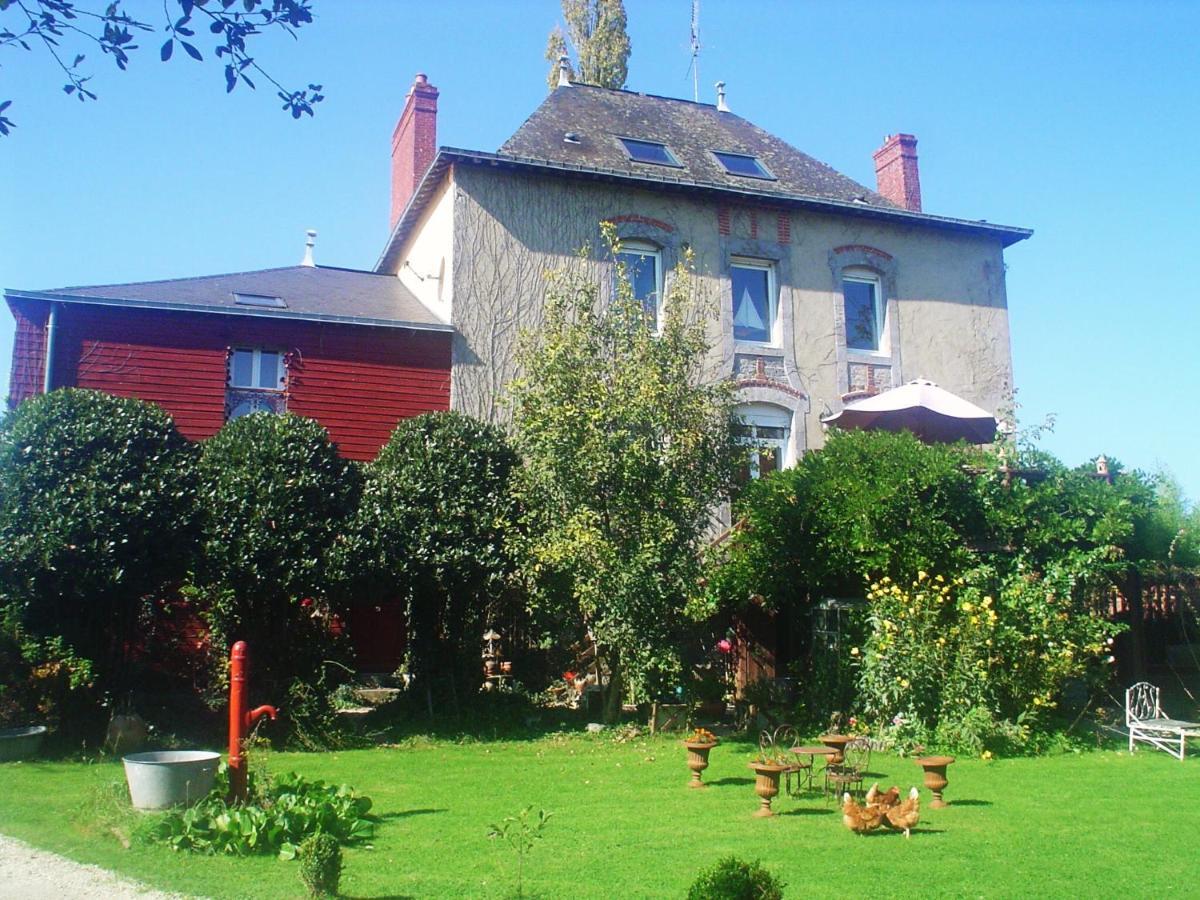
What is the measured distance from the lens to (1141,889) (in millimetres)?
6426

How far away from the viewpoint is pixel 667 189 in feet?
61.3

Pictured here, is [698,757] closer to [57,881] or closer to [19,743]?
[57,881]

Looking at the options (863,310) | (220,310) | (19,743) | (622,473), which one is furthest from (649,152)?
(19,743)

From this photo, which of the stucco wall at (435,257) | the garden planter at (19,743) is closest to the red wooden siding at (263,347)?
the stucco wall at (435,257)

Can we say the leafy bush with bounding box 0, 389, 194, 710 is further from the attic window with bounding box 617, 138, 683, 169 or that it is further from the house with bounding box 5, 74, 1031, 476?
the attic window with bounding box 617, 138, 683, 169

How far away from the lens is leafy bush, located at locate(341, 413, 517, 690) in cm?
1311

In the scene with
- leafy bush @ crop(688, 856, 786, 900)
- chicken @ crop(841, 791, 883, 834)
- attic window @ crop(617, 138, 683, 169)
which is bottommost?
chicken @ crop(841, 791, 883, 834)

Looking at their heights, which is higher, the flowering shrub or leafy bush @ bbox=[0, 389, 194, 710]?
leafy bush @ bbox=[0, 389, 194, 710]

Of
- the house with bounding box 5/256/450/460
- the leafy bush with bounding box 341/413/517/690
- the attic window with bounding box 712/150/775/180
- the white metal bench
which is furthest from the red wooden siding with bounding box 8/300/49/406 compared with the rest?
the white metal bench

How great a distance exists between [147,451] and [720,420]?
22.4 feet

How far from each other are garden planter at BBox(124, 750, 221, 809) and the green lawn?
0.30 m

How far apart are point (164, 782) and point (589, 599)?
581cm

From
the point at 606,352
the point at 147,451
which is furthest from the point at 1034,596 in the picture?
the point at 147,451

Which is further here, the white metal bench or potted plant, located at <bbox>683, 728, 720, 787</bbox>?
the white metal bench
